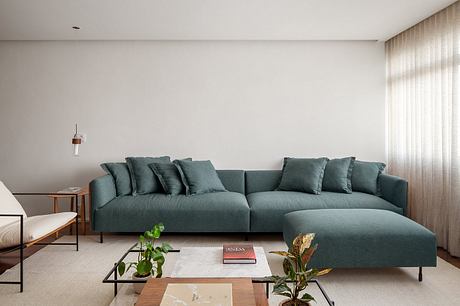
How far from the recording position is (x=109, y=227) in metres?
4.12

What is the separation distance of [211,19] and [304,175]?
2.14 meters

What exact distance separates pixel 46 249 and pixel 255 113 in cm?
304

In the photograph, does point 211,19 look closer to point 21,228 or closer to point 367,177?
point 367,177

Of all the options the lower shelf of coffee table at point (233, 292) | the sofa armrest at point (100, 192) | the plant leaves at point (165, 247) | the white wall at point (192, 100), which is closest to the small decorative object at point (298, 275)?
the lower shelf of coffee table at point (233, 292)

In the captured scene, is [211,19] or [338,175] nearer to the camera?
[211,19]

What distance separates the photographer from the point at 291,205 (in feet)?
13.6

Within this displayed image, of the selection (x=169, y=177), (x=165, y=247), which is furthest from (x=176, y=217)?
(x=165, y=247)

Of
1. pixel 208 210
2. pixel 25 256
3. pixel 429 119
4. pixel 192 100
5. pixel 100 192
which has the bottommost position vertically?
pixel 25 256

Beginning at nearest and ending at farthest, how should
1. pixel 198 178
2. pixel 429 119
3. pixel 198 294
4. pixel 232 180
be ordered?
1. pixel 198 294
2. pixel 429 119
3. pixel 198 178
4. pixel 232 180

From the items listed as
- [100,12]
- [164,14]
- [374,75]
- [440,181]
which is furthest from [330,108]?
[100,12]

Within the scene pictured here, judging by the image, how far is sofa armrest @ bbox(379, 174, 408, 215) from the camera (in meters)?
4.07

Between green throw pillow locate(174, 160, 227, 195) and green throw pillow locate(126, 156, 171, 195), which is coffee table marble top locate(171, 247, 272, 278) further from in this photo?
green throw pillow locate(126, 156, 171, 195)

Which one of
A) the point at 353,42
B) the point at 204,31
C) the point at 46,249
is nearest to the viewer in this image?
the point at 46,249

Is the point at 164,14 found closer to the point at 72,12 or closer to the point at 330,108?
the point at 72,12
